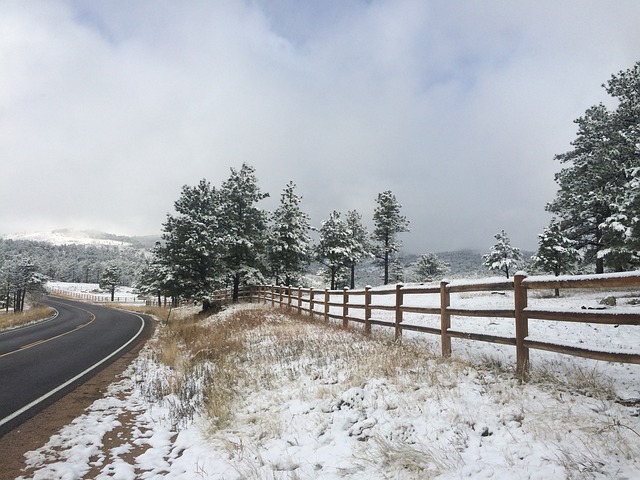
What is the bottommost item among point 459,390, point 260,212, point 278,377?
point 278,377

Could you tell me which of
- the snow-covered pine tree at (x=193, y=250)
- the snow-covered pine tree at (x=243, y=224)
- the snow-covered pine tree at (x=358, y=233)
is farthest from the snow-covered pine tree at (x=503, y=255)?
the snow-covered pine tree at (x=193, y=250)

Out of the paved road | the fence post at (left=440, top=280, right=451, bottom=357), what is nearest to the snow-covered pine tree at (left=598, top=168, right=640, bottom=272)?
the fence post at (left=440, top=280, right=451, bottom=357)

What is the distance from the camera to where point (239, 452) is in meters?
5.11

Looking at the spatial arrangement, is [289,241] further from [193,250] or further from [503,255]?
[503,255]

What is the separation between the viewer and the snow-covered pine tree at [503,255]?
56406 millimetres

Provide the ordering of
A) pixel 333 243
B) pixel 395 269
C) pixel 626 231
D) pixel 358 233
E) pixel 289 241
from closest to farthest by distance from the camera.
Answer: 1. pixel 626 231
2. pixel 289 241
3. pixel 333 243
4. pixel 358 233
5. pixel 395 269

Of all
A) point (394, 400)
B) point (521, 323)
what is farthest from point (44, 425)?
point (521, 323)

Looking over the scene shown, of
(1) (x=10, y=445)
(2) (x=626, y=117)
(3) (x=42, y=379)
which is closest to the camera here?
(1) (x=10, y=445)

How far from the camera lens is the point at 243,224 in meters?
30.5

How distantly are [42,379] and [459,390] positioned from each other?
1046cm

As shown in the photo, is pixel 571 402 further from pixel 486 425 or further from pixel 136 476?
pixel 136 476

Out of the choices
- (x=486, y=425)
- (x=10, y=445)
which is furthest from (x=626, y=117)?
(x=10, y=445)

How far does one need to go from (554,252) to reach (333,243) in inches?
949

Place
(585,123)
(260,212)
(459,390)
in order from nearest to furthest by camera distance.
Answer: (459,390) → (585,123) → (260,212)
